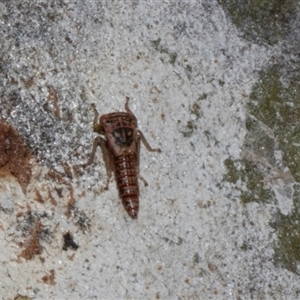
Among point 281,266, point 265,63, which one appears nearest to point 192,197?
point 281,266

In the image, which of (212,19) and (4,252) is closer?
(4,252)

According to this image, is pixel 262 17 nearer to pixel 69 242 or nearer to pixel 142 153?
pixel 142 153

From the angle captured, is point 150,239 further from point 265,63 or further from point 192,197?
point 265,63

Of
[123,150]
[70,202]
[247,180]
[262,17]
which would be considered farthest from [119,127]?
[262,17]

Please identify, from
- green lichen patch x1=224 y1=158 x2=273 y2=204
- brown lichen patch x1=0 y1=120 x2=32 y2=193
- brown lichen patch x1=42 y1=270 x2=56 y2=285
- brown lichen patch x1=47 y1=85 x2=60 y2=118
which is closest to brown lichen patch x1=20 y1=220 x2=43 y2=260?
brown lichen patch x1=42 y1=270 x2=56 y2=285

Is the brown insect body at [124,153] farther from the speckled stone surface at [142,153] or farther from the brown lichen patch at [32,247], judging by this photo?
the brown lichen patch at [32,247]

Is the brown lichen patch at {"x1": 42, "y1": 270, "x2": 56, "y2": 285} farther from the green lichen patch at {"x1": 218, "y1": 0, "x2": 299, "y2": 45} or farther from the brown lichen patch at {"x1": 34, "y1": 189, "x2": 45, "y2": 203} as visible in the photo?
the green lichen patch at {"x1": 218, "y1": 0, "x2": 299, "y2": 45}

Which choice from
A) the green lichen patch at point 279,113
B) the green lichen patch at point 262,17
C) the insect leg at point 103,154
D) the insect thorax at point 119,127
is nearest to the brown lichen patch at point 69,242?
the insect leg at point 103,154
